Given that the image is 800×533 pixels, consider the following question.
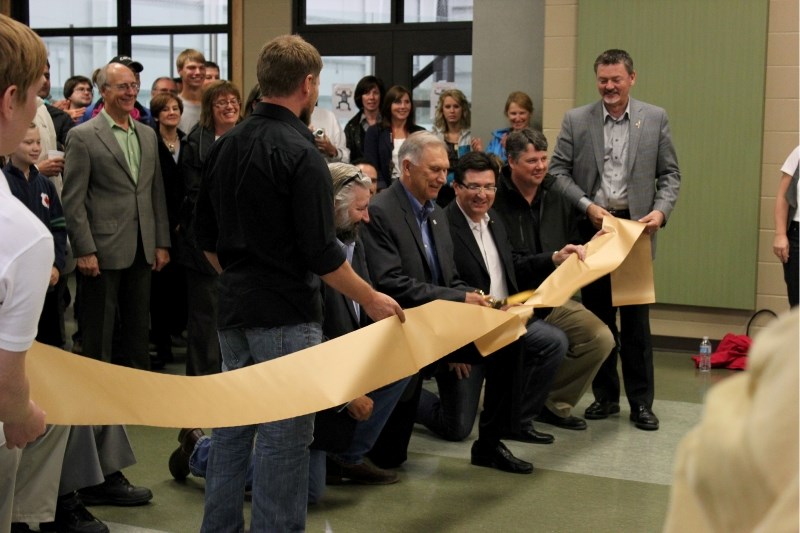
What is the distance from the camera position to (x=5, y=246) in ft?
5.70

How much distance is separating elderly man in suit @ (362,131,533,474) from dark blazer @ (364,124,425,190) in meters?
2.59

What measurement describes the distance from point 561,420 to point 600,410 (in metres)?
0.27

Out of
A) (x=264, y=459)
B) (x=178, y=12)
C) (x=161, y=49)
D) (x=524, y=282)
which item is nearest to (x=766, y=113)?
(x=524, y=282)

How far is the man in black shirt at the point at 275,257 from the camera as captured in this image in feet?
9.59

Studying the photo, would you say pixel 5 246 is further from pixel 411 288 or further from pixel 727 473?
pixel 411 288

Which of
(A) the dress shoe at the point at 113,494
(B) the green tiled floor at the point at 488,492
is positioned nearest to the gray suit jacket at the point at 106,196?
(B) the green tiled floor at the point at 488,492

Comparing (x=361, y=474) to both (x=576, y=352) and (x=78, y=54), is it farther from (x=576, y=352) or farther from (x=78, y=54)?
(x=78, y=54)

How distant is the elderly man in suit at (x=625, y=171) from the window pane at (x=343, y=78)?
178 inches

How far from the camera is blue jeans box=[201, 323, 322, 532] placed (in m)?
3.00

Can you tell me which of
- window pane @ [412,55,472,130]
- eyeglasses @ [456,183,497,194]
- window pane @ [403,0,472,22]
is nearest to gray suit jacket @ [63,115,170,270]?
eyeglasses @ [456,183,497,194]

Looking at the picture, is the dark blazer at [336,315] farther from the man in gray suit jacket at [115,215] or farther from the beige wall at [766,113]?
the beige wall at [766,113]

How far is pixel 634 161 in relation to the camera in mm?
5160

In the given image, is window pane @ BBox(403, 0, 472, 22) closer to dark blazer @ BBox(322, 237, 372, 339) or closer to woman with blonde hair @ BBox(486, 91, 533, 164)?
woman with blonde hair @ BBox(486, 91, 533, 164)

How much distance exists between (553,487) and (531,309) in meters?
0.72
